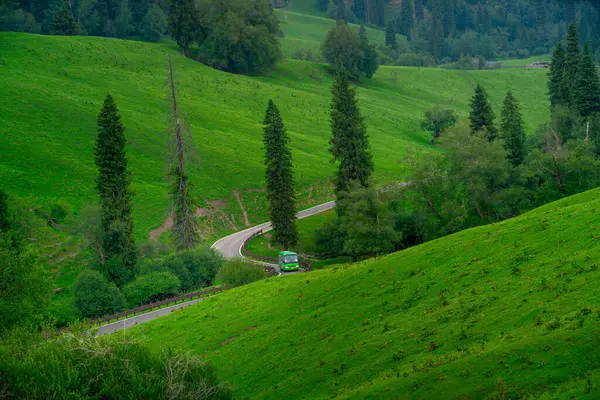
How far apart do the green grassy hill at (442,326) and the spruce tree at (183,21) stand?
124 m

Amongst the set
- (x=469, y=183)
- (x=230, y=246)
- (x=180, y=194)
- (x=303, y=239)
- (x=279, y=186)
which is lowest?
(x=230, y=246)

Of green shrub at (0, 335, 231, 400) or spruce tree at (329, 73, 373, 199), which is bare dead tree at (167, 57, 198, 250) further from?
green shrub at (0, 335, 231, 400)

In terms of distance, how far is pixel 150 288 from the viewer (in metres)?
71.1

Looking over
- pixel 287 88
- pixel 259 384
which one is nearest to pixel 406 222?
pixel 259 384

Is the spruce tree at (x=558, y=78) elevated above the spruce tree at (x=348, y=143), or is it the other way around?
the spruce tree at (x=558, y=78)

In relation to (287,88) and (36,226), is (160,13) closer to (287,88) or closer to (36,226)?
(287,88)

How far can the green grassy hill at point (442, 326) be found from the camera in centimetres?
2497

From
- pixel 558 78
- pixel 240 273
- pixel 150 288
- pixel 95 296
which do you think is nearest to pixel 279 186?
pixel 240 273

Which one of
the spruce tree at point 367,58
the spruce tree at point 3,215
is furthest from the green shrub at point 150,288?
the spruce tree at point 367,58

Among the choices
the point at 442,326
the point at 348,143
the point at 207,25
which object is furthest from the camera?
the point at 207,25

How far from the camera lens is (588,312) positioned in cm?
2648

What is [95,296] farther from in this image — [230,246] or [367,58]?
[367,58]

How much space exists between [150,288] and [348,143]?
3033 cm

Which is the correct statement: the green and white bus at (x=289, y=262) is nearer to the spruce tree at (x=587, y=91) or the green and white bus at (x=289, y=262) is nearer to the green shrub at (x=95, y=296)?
the green shrub at (x=95, y=296)
